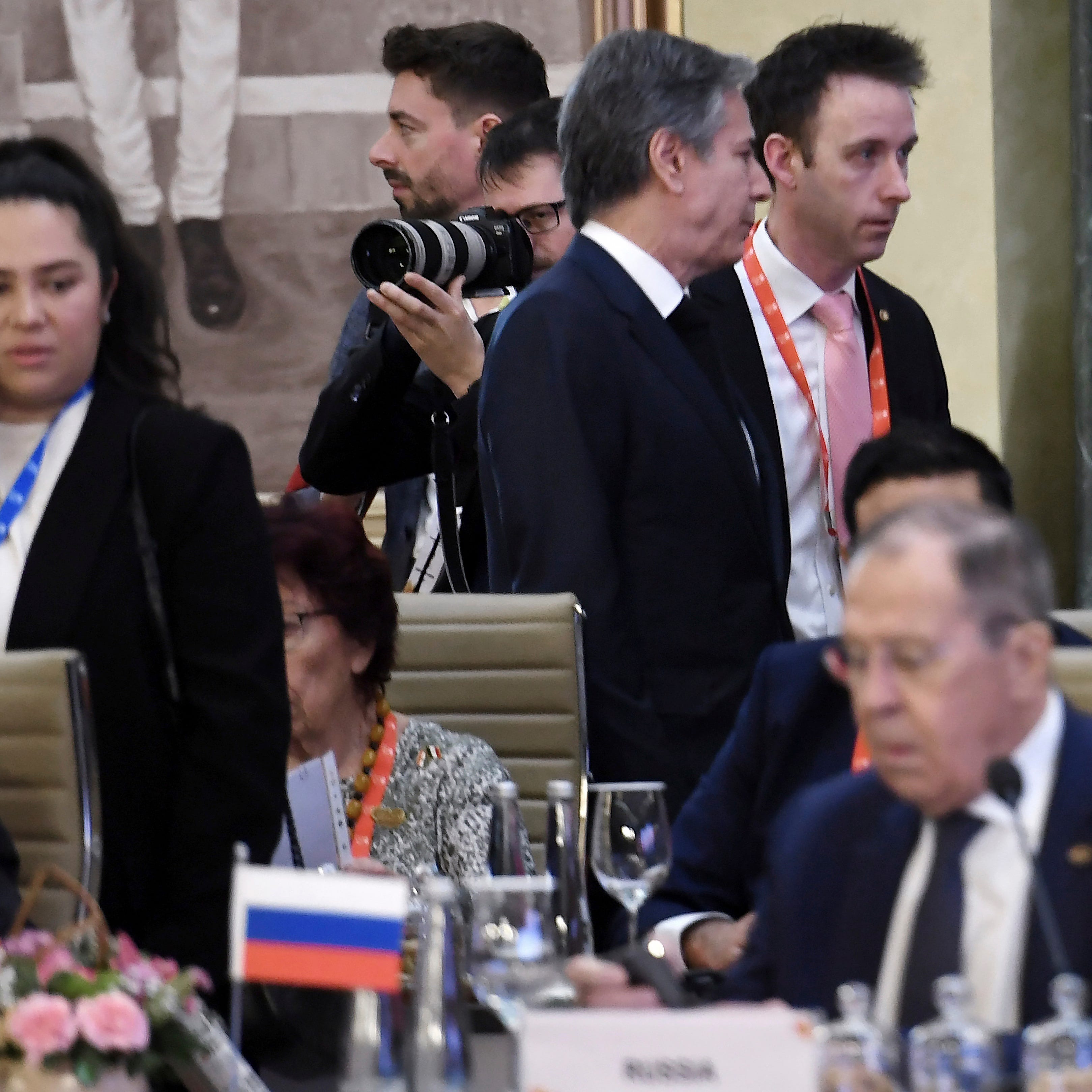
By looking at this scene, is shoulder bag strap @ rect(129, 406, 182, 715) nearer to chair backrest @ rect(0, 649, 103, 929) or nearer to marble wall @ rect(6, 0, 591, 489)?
chair backrest @ rect(0, 649, 103, 929)

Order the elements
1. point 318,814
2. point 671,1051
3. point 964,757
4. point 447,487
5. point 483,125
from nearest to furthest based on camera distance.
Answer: point 671,1051 → point 964,757 → point 318,814 → point 447,487 → point 483,125

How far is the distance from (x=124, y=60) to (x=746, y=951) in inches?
132

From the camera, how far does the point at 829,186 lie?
3.61 metres

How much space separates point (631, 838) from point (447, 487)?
1.15 meters

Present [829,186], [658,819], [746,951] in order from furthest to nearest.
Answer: [829,186] < [658,819] < [746,951]

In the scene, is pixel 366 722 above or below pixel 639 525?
below

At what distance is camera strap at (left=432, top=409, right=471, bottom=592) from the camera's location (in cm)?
330

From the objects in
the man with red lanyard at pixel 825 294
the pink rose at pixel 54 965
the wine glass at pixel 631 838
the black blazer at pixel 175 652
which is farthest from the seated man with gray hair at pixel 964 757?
the man with red lanyard at pixel 825 294

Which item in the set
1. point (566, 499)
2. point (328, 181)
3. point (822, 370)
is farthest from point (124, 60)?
point (566, 499)

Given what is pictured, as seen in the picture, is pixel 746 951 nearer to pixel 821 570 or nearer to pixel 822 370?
pixel 821 570

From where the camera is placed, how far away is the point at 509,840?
2.16 metres

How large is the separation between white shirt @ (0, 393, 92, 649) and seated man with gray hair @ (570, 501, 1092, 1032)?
950mm

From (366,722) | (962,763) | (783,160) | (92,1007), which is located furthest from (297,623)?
(962,763)

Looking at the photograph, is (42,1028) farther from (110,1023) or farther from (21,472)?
(21,472)
